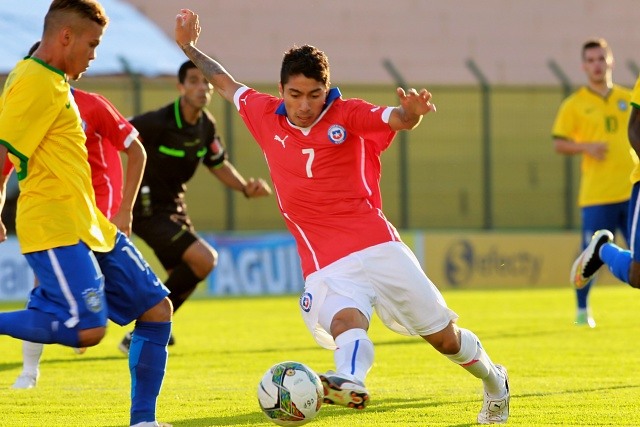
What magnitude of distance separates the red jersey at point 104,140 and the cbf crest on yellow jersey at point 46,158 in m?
1.47

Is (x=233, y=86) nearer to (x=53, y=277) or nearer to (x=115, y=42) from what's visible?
(x=53, y=277)

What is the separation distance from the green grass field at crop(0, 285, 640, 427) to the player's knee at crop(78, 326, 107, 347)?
94 centimetres

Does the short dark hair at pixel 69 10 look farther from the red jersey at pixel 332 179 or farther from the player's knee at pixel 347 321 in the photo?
the player's knee at pixel 347 321

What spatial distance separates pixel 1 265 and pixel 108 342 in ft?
21.1

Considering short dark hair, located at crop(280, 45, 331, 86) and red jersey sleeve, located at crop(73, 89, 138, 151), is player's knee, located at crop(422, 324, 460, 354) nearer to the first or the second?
short dark hair, located at crop(280, 45, 331, 86)

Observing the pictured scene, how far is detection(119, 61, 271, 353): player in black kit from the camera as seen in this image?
11.0 m

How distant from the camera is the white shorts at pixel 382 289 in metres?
6.32

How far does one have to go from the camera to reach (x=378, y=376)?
356 inches

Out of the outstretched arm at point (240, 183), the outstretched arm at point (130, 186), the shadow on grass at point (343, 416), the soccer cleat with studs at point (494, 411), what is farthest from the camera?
the outstretched arm at point (240, 183)

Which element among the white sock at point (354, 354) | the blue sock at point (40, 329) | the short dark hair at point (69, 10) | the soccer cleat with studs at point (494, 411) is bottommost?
the soccer cleat with studs at point (494, 411)

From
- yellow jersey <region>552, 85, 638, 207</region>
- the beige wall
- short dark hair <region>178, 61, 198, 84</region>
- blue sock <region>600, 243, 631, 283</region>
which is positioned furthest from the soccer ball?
the beige wall

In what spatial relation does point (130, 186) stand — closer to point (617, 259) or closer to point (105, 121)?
point (105, 121)

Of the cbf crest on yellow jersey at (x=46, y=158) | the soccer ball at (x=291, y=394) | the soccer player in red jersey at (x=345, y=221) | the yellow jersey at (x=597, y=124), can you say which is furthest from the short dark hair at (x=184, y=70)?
the soccer ball at (x=291, y=394)

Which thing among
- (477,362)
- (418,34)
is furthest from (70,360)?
(418,34)
